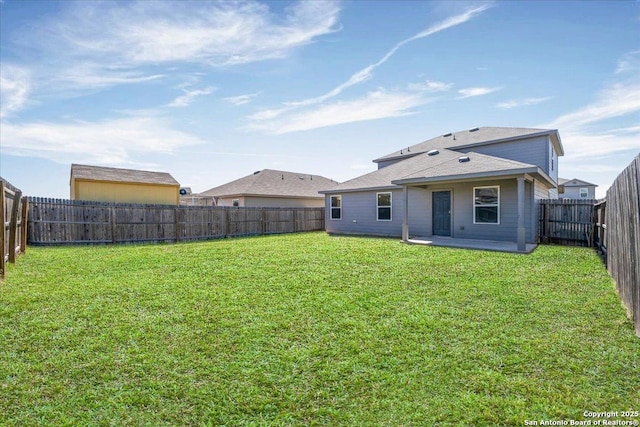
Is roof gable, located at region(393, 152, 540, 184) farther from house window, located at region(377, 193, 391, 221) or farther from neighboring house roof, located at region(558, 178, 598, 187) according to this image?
neighboring house roof, located at region(558, 178, 598, 187)

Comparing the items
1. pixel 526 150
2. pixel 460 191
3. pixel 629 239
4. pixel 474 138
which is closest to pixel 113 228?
pixel 460 191

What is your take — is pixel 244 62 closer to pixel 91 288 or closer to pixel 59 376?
Answer: pixel 91 288

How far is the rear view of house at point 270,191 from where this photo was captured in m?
21.9

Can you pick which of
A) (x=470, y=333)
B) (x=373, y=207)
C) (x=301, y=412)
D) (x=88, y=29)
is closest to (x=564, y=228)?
(x=373, y=207)

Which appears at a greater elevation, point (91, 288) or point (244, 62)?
point (244, 62)

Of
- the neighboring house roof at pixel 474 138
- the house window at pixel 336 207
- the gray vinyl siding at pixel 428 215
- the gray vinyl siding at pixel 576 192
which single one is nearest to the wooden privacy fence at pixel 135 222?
the house window at pixel 336 207

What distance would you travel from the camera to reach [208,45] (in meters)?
9.09

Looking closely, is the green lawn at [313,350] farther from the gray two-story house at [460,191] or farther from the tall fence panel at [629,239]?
the gray two-story house at [460,191]

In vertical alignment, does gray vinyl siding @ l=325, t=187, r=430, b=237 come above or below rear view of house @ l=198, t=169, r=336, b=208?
below

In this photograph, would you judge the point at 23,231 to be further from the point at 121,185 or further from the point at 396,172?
the point at 396,172

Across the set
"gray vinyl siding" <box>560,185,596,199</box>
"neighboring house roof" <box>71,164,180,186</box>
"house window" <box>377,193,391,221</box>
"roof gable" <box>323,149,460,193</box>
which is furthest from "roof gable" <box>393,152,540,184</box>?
"gray vinyl siding" <box>560,185,596,199</box>

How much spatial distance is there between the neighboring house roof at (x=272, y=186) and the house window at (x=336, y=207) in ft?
19.2

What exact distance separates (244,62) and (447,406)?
10483 mm

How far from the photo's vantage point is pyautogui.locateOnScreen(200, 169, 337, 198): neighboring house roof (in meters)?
22.2
